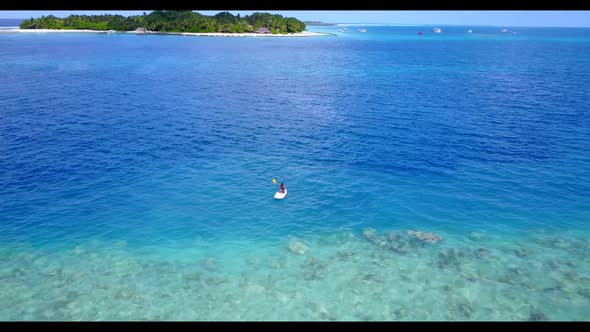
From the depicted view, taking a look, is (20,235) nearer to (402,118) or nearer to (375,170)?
(375,170)

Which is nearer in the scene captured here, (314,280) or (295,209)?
(314,280)

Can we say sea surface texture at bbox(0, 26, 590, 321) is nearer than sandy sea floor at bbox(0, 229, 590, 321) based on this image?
No

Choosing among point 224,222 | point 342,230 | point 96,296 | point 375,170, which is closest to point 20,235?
point 96,296

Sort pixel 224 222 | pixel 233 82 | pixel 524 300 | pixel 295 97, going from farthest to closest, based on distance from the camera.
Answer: pixel 233 82 → pixel 295 97 → pixel 224 222 → pixel 524 300

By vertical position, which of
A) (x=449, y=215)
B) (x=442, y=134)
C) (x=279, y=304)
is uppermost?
(x=442, y=134)

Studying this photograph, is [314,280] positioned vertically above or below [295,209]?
below

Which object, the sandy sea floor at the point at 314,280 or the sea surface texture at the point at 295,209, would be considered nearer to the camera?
the sandy sea floor at the point at 314,280

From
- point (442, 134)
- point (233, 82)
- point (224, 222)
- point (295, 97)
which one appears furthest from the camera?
point (233, 82)

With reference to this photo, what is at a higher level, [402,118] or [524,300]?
[402,118]
